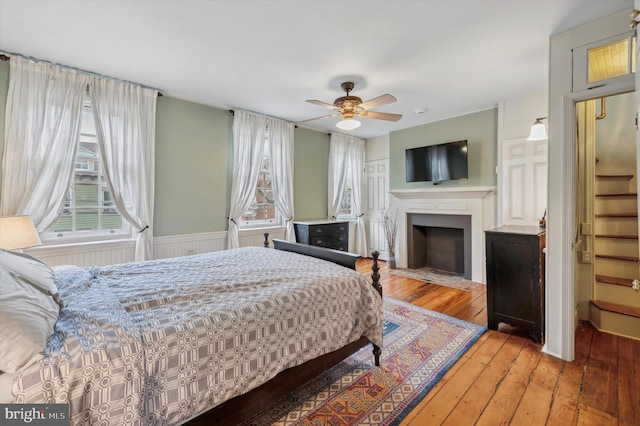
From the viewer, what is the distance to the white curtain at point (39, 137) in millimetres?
2583

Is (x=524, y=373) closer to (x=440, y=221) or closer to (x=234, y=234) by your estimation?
(x=440, y=221)

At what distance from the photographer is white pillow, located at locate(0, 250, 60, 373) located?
36.6 inches

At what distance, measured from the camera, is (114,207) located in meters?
3.25

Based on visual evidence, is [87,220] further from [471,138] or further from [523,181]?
[523,181]

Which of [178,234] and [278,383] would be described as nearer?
[278,383]

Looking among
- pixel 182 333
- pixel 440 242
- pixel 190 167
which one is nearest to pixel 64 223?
pixel 190 167

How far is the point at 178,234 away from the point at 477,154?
4.56m

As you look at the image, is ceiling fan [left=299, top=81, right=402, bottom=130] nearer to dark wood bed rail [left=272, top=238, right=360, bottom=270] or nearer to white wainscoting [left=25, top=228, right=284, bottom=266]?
dark wood bed rail [left=272, top=238, right=360, bottom=270]

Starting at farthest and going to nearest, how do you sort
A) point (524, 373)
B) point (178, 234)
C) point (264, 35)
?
point (178, 234)
point (264, 35)
point (524, 373)

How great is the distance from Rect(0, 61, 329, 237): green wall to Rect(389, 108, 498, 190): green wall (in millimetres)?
3241

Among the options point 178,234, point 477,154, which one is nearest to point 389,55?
point 477,154

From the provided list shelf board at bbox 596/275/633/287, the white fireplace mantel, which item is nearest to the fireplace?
the white fireplace mantel

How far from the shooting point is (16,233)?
2.18 m

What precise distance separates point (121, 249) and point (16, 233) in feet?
3.72
